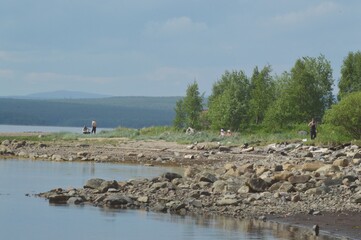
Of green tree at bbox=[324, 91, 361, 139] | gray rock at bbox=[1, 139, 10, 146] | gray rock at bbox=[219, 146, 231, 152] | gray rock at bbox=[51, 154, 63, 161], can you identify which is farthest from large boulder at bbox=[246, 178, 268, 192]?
gray rock at bbox=[1, 139, 10, 146]

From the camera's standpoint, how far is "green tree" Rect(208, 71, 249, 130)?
7838 cm

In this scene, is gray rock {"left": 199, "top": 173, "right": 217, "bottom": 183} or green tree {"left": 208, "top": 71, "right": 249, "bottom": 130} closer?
gray rock {"left": 199, "top": 173, "right": 217, "bottom": 183}

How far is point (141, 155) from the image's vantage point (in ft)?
172

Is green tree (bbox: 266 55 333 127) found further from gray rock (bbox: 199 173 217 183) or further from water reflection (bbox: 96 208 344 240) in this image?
water reflection (bbox: 96 208 344 240)

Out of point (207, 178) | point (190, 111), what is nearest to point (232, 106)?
point (190, 111)

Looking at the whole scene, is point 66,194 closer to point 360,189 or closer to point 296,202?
point 296,202

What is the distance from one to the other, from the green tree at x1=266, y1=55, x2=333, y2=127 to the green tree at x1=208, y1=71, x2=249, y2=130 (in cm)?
329

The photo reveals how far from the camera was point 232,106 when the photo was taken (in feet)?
258

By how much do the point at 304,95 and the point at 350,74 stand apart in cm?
748

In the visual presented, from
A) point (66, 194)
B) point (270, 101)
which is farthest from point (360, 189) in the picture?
point (270, 101)

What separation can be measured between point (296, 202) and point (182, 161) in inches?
898

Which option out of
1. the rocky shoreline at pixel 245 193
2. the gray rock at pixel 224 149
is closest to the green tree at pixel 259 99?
the gray rock at pixel 224 149

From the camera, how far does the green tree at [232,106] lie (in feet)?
257

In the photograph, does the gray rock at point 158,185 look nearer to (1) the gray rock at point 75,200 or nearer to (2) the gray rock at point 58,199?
(1) the gray rock at point 75,200
